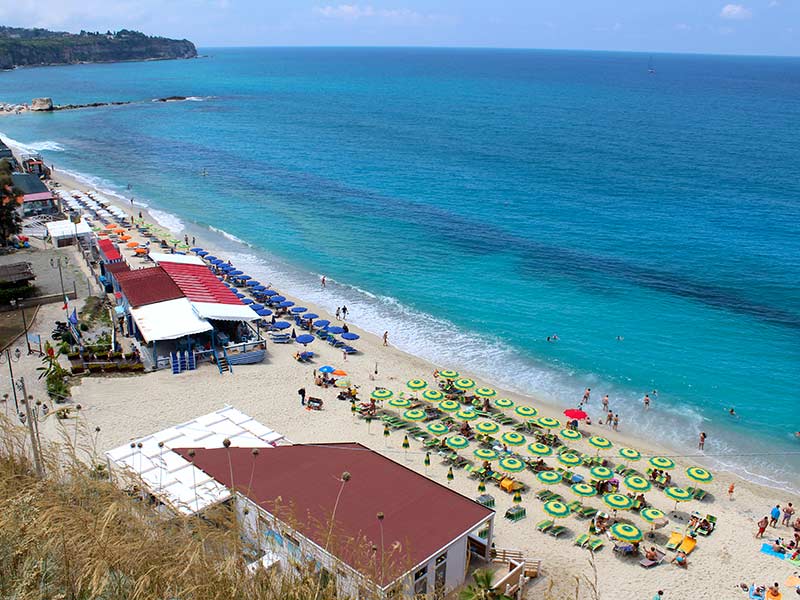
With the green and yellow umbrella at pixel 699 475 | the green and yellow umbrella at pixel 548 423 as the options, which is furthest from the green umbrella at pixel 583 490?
the green and yellow umbrella at pixel 548 423

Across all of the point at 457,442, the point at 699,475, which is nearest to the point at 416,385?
the point at 457,442

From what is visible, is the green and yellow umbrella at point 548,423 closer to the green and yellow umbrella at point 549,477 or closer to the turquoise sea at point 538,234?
the green and yellow umbrella at point 549,477

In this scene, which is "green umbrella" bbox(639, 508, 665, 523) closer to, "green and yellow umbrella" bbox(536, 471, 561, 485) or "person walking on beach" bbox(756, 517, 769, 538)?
"green and yellow umbrella" bbox(536, 471, 561, 485)

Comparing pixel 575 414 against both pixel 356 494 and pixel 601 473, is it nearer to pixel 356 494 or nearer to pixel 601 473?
pixel 601 473

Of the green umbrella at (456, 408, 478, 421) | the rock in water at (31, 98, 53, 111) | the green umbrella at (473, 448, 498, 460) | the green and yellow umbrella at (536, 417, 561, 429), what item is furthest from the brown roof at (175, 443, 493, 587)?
the rock in water at (31, 98, 53, 111)

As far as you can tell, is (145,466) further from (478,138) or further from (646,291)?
(478,138)

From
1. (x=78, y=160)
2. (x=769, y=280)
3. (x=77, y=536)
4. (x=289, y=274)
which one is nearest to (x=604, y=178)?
(x=769, y=280)

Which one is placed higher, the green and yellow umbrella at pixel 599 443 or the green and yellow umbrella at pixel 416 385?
the green and yellow umbrella at pixel 416 385
